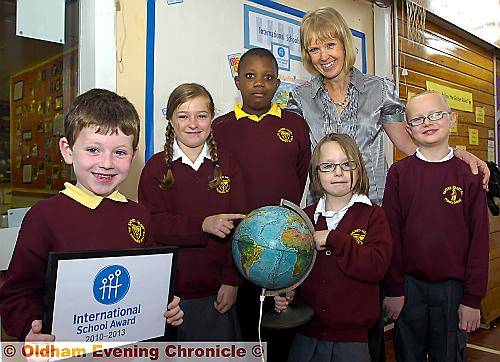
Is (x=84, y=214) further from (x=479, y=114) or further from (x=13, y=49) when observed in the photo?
(x=479, y=114)

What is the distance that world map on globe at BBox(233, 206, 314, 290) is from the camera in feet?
5.64

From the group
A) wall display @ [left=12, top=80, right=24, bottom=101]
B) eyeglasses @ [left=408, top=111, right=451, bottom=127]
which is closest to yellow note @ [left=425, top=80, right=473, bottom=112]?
eyeglasses @ [left=408, top=111, right=451, bottom=127]

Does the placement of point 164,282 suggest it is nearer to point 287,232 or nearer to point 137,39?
point 287,232

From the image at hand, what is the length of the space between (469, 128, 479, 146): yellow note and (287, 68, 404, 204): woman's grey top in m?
3.68

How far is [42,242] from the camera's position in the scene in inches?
55.9

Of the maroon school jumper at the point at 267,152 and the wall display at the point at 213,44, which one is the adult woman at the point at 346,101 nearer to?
the maroon school jumper at the point at 267,152

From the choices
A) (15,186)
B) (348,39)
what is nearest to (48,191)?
(15,186)

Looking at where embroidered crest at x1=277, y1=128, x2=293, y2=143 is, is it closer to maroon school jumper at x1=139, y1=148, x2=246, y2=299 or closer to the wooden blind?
maroon school jumper at x1=139, y1=148, x2=246, y2=299

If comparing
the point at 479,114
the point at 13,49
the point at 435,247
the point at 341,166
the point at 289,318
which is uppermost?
the point at 479,114

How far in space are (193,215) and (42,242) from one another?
703 mm

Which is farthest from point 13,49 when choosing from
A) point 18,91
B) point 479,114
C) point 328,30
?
point 479,114

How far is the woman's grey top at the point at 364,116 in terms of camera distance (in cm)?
233

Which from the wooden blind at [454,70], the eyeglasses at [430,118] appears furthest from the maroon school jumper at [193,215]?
the wooden blind at [454,70]

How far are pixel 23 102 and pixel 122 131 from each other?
3.63ft
